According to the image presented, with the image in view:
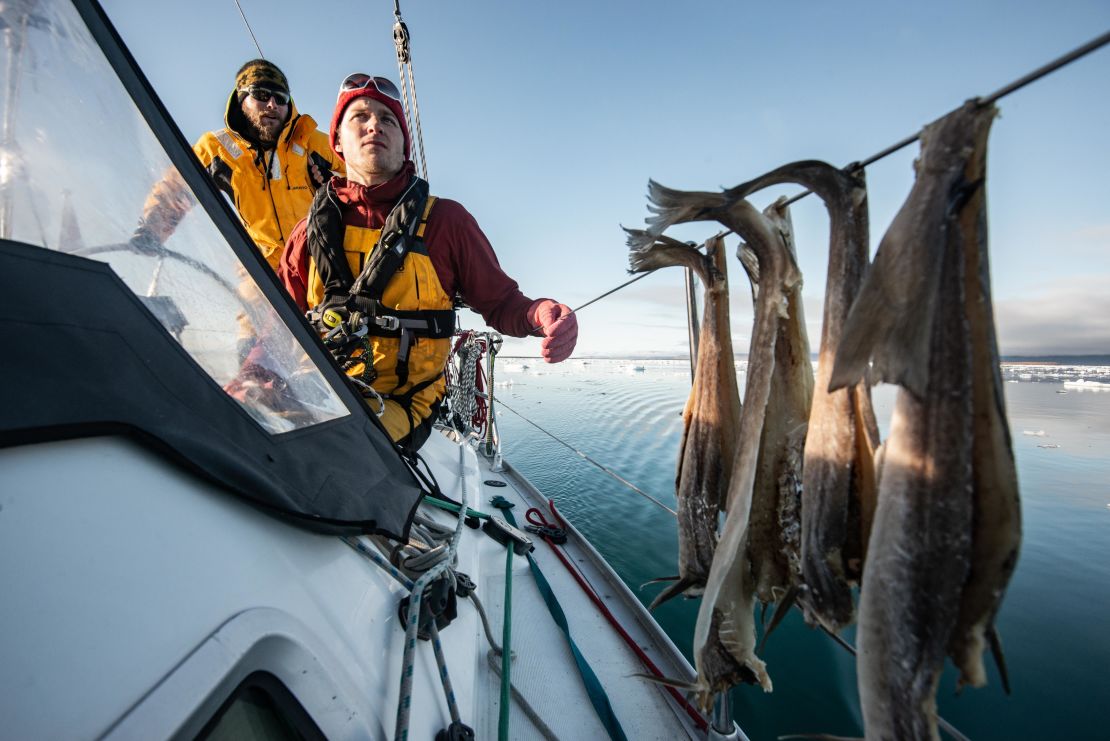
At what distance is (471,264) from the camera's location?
319cm

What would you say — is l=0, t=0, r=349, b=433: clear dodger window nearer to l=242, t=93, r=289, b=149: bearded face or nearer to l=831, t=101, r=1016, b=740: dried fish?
l=831, t=101, r=1016, b=740: dried fish

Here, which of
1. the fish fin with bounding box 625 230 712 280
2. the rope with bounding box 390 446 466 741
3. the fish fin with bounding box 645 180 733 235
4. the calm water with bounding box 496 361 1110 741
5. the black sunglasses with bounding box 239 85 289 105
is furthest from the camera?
the black sunglasses with bounding box 239 85 289 105

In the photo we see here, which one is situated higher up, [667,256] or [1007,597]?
[667,256]

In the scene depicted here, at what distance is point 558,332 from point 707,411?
1172 mm

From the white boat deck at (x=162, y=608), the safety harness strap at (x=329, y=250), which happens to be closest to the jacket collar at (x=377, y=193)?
the safety harness strap at (x=329, y=250)

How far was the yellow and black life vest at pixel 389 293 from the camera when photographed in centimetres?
284

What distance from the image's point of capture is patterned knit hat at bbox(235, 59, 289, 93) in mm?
3812

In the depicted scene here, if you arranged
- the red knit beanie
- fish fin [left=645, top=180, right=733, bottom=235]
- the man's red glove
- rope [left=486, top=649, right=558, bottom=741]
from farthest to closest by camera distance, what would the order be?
the red knit beanie < the man's red glove < rope [left=486, top=649, right=558, bottom=741] < fish fin [left=645, top=180, right=733, bottom=235]

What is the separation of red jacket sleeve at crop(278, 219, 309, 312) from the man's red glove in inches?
81.4

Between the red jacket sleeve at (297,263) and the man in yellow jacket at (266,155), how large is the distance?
2.84 ft

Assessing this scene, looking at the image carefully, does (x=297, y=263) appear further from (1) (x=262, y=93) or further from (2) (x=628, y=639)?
(2) (x=628, y=639)

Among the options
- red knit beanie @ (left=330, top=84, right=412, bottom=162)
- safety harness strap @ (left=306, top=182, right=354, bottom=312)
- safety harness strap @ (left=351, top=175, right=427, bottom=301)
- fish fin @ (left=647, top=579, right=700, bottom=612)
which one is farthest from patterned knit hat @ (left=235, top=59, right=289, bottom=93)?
fish fin @ (left=647, top=579, right=700, bottom=612)

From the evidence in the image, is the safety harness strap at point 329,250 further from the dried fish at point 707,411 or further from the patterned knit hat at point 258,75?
the dried fish at point 707,411

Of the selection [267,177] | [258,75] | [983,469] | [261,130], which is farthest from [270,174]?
[983,469]
